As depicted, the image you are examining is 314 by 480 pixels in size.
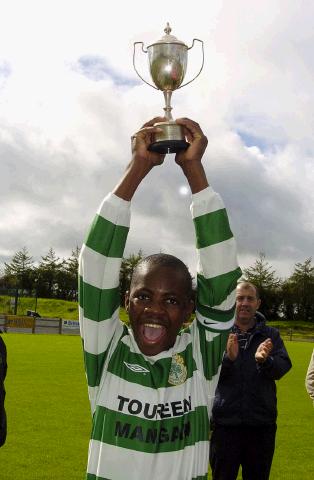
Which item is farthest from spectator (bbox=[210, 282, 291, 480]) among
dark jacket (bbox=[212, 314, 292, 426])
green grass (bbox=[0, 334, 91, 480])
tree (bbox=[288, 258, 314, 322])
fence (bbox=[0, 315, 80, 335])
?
tree (bbox=[288, 258, 314, 322])

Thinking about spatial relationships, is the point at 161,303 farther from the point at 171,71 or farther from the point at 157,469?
the point at 171,71

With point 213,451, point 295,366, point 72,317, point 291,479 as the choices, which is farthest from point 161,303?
point 72,317

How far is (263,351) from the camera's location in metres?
4.53

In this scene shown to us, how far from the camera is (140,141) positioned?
2.19 metres

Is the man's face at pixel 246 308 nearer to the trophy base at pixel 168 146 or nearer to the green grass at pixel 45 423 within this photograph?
the green grass at pixel 45 423

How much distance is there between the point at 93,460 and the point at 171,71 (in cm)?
170

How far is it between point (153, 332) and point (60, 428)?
6504 millimetres

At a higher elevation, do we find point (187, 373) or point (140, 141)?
point (140, 141)

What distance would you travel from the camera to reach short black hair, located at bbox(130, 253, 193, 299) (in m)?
2.18

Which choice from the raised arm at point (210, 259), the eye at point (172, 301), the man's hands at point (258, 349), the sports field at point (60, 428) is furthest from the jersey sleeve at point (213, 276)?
the sports field at point (60, 428)

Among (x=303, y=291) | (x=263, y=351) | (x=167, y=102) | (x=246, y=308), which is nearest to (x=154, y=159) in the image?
(x=167, y=102)

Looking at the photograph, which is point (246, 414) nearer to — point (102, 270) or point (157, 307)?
point (157, 307)

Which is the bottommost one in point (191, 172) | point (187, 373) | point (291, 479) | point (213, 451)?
point (291, 479)

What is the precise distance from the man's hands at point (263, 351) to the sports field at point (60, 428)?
2.23 metres
